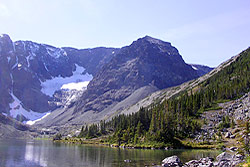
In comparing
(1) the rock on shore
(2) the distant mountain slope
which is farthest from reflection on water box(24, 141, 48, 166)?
(2) the distant mountain slope

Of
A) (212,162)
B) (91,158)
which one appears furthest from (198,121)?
(212,162)

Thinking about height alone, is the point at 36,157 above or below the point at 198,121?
below

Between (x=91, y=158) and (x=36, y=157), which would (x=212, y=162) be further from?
(x=36, y=157)

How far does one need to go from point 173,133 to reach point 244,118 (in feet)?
102

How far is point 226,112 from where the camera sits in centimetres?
12594

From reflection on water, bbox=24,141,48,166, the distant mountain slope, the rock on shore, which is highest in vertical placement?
the distant mountain slope

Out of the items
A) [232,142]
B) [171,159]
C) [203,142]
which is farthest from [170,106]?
[171,159]

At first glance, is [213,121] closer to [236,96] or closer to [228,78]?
[236,96]

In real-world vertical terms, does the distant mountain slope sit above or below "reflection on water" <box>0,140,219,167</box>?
above

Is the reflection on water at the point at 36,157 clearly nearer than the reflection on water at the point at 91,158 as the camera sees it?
No

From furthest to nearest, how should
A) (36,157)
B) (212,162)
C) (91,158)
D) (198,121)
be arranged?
1. (198,121)
2. (36,157)
3. (91,158)
4. (212,162)

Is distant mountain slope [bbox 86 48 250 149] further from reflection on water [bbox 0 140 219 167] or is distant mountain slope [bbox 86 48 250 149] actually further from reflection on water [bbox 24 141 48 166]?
reflection on water [bbox 24 141 48 166]

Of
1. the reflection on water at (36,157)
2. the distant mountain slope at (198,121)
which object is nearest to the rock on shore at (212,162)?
the reflection on water at (36,157)

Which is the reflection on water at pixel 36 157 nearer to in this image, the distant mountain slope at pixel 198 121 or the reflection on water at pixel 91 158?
the reflection on water at pixel 91 158
